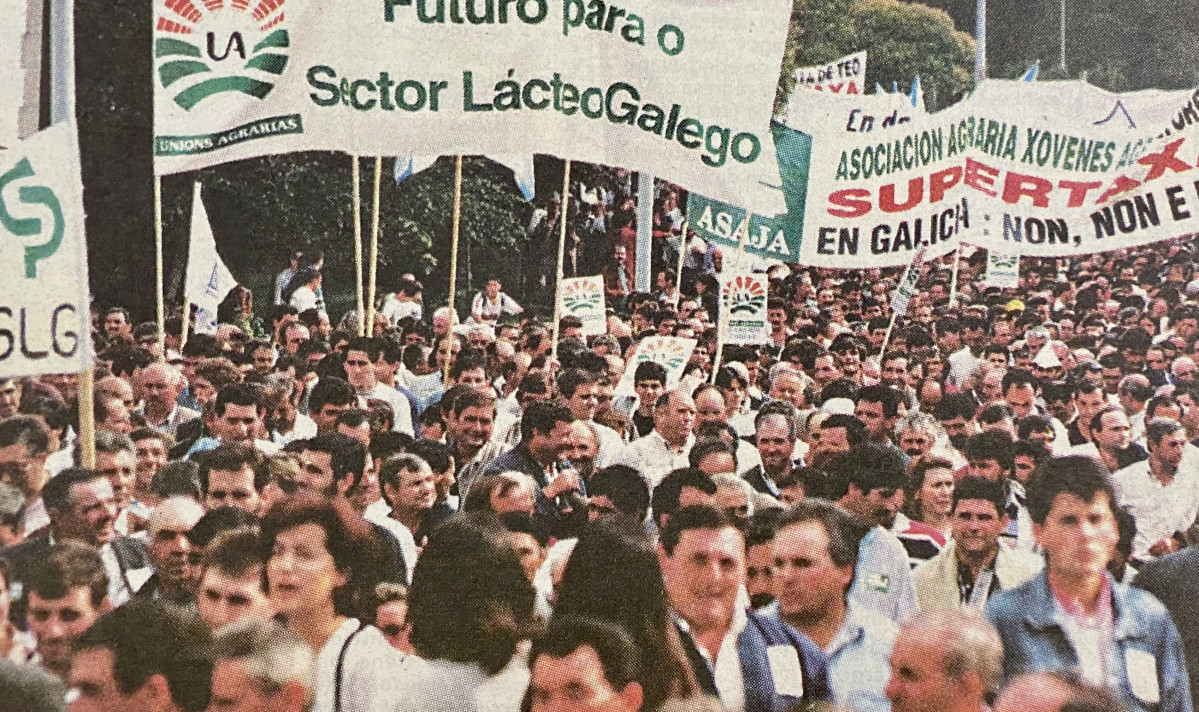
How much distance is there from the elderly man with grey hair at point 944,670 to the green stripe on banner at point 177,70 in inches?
141

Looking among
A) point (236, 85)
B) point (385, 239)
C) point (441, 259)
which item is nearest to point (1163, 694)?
point (236, 85)

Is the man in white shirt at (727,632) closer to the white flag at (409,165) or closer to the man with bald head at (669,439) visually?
the man with bald head at (669,439)

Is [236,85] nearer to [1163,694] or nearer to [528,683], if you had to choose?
[528,683]

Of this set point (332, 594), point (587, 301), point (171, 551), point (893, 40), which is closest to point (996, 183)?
point (587, 301)

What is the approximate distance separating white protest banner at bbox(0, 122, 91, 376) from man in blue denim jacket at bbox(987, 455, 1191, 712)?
2554 mm

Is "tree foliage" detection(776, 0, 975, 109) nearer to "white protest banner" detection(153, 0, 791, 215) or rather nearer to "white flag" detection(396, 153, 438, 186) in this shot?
"white flag" detection(396, 153, 438, 186)

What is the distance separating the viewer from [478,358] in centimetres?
748

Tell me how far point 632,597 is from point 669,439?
2794 mm

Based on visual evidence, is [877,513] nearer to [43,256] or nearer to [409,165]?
[43,256]

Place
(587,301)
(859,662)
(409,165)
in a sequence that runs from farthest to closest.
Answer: (409,165) < (587,301) < (859,662)

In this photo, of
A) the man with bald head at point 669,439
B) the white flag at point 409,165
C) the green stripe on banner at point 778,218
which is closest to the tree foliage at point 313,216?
the white flag at point 409,165

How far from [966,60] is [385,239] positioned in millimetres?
17623

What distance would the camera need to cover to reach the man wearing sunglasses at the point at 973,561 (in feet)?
14.9

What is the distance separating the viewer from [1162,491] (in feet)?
19.5
